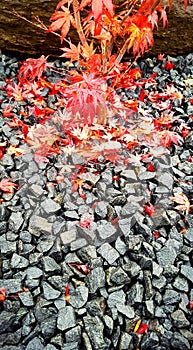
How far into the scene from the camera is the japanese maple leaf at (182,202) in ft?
7.75

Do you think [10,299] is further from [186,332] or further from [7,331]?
[186,332]

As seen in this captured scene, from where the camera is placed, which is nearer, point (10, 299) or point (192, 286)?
point (10, 299)

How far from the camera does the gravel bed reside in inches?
73.1

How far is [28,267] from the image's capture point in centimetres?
205

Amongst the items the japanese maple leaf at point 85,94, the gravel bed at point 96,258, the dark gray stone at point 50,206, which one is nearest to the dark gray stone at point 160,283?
the gravel bed at point 96,258

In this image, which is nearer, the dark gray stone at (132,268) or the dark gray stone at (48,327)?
the dark gray stone at (48,327)

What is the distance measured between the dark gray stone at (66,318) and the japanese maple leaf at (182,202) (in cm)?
89

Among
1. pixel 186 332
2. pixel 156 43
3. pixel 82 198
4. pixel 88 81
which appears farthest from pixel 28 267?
pixel 156 43

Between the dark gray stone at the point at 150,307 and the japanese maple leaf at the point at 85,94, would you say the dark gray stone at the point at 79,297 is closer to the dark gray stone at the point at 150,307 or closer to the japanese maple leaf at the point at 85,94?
the dark gray stone at the point at 150,307

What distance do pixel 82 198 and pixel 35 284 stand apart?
0.58 metres

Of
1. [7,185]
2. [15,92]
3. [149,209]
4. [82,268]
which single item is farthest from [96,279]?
[15,92]

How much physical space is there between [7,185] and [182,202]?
1049 mm

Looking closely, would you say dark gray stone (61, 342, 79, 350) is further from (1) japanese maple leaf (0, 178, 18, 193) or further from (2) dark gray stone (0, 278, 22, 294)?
(1) japanese maple leaf (0, 178, 18, 193)

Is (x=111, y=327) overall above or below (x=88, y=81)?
below
